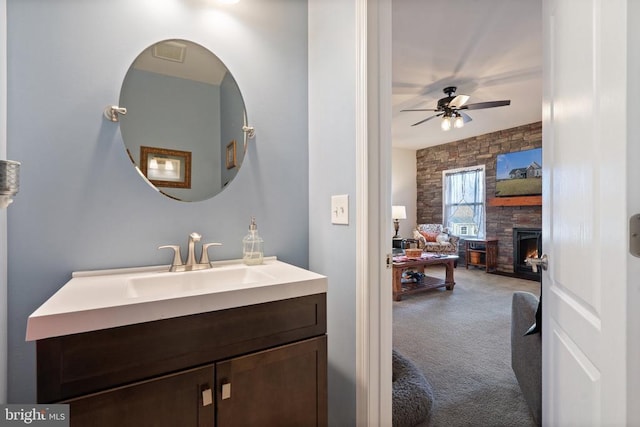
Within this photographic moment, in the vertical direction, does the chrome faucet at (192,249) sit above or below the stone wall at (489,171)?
below

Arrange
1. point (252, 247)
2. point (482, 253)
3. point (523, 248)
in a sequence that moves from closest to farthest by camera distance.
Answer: point (252, 247)
point (523, 248)
point (482, 253)

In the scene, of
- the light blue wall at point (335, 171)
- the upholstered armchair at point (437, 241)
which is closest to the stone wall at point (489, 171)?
the upholstered armchair at point (437, 241)

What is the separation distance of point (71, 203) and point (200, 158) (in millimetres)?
514

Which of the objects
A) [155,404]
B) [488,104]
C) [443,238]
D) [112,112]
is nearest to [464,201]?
[443,238]

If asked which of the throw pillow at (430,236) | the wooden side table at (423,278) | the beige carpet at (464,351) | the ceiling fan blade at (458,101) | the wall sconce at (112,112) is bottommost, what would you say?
the beige carpet at (464,351)

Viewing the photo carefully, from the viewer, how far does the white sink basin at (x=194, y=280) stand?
112 cm

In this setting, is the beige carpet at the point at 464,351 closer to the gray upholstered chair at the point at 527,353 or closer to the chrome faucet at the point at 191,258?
the gray upholstered chair at the point at 527,353

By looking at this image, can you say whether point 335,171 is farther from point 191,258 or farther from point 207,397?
point 207,397

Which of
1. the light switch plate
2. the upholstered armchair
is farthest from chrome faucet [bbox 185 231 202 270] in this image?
the upholstered armchair

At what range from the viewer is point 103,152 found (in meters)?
1.19

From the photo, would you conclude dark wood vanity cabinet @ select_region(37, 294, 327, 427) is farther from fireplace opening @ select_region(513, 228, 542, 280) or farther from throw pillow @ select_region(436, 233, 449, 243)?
throw pillow @ select_region(436, 233, 449, 243)

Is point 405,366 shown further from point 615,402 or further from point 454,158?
point 454,158

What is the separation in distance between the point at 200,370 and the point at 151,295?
0.84 feet

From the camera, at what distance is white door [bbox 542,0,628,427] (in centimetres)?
62
